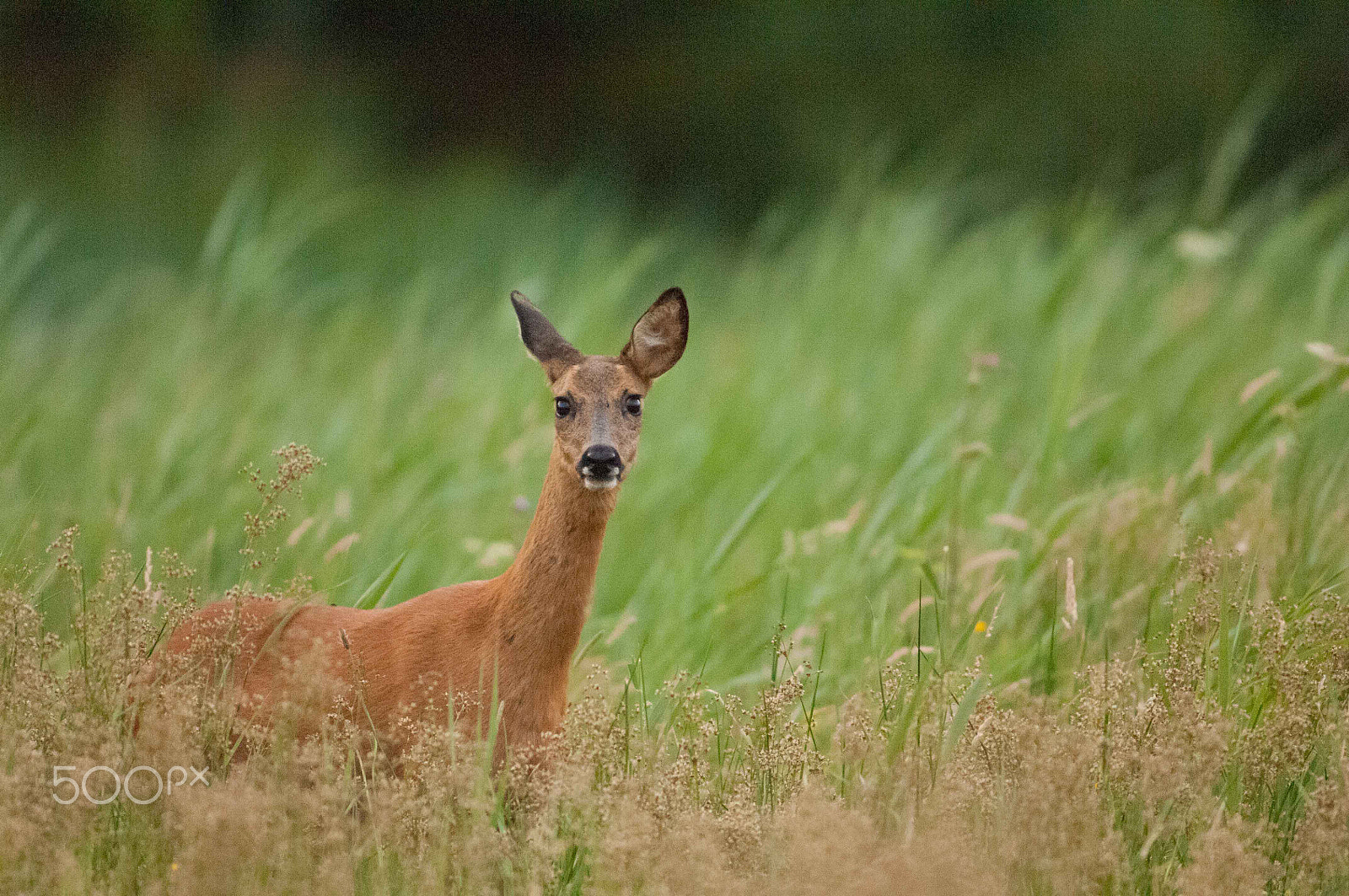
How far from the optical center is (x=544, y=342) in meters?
2.96

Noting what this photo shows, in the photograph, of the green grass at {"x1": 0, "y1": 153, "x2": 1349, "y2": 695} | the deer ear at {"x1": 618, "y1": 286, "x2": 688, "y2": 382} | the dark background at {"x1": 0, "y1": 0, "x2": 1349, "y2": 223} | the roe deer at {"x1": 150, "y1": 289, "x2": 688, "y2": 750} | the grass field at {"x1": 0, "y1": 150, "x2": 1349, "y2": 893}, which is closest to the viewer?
the grass field at {"x1": 0, "y1": 150, "x2": 1349, "y2": 893}

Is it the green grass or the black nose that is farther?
the green grass

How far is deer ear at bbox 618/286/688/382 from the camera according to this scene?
283cm

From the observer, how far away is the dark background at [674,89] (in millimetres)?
9672

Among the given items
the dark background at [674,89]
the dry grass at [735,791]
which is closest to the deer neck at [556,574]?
the dry grass at [735,791]

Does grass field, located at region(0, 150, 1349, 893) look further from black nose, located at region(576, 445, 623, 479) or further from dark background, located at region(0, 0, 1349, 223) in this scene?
dark background, located at region(0, 0, 1349, 223)

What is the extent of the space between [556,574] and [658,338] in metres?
0.52

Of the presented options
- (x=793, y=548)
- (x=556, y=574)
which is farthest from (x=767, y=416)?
(x=556, y=574)

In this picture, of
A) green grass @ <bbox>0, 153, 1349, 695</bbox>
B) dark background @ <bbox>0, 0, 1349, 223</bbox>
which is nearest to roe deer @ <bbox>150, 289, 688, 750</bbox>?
green grass @ <bbox>0, 153, 1349, 695</bbox>

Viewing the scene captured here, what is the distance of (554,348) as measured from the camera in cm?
296

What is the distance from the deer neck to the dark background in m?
7.06

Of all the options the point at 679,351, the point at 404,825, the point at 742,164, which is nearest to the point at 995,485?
the point at 679,351

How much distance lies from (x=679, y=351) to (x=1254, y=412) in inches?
66.2

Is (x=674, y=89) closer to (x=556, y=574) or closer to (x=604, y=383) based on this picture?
(x=604, y=383)
